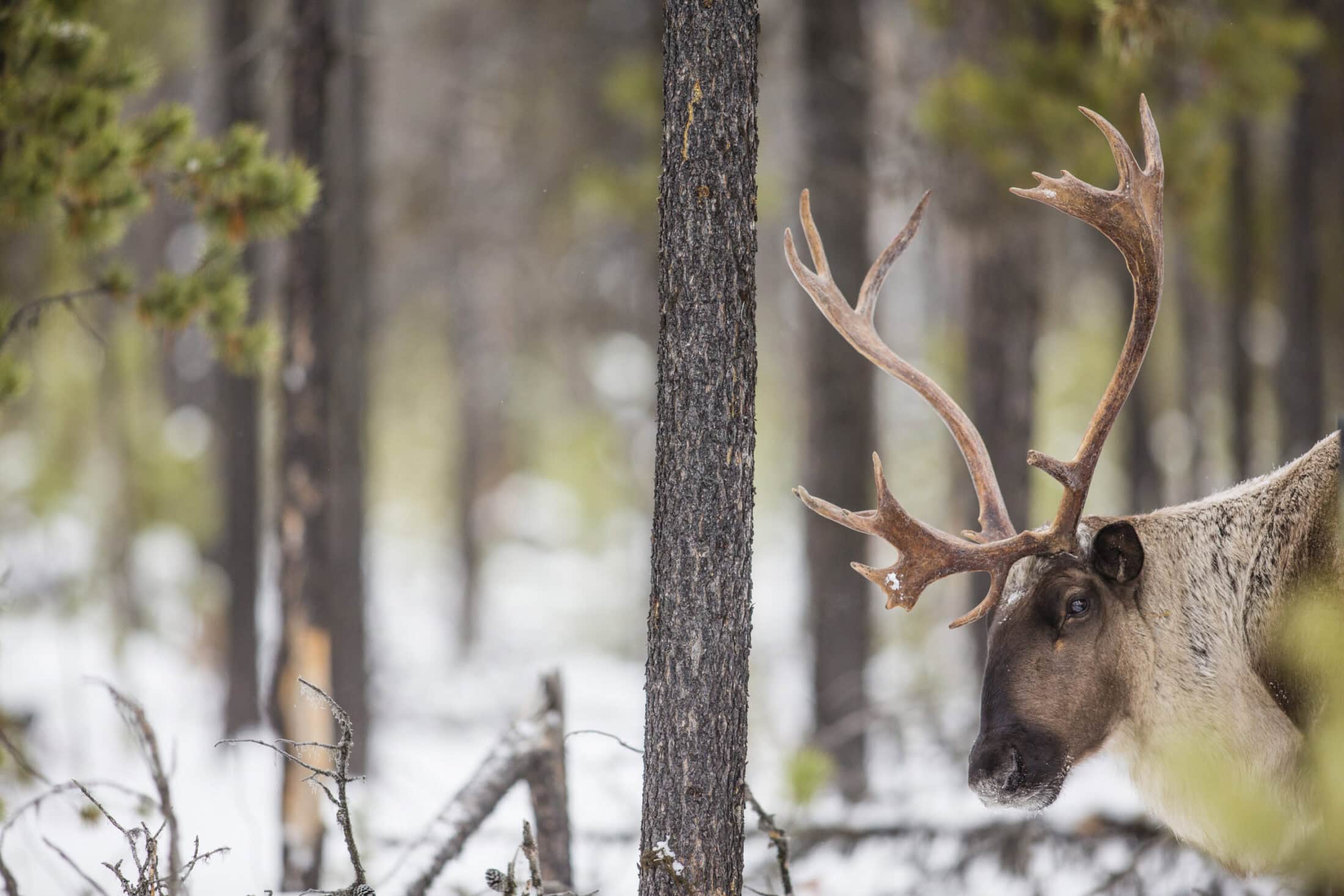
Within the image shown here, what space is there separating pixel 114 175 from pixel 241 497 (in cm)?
653

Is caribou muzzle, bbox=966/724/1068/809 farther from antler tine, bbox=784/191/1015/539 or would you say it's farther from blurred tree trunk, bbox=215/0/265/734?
blurred tree trunk, bbox=215/0/265/734

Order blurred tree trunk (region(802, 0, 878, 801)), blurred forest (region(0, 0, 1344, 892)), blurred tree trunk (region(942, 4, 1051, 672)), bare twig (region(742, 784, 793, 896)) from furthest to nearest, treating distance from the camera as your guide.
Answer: blurred tree trunk (region(802, 0, 878, 801)), blurred tree trunk (region(942, 4, 1051, 672)), blurred forest (region(0, 0, 1344, 892)), bare twig (region(742, 784, 793, 896))

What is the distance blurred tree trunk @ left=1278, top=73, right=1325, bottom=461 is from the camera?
8.70 m

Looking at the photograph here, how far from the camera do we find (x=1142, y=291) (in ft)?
11.6

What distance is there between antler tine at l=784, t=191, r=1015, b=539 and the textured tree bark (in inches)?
27.1

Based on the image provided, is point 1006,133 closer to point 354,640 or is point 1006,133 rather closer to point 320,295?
point 320,295

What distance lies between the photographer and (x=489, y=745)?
10.9m

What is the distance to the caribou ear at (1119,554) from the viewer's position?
3.48m

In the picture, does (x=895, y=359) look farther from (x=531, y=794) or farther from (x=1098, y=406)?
(x=531, y=794)

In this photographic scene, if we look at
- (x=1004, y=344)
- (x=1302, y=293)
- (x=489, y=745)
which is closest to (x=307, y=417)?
(x=1004, y=344)

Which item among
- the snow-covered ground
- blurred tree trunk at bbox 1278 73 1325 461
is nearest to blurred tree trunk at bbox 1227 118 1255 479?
blurred tree trunk at bbox 1278 73 1325 461

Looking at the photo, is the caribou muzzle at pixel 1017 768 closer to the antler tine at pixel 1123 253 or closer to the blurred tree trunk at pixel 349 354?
the antler tine at pixel 1123 253

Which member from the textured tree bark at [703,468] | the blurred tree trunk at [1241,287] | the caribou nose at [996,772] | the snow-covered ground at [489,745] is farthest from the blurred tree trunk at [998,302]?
the textured tree bark at [703,468]

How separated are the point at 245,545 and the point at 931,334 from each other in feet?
32.7
